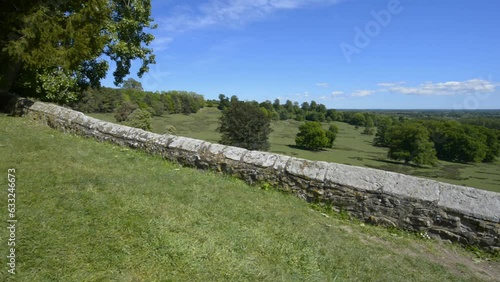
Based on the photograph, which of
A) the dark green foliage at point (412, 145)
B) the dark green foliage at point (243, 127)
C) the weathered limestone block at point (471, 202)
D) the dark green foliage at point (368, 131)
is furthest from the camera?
the dark green foliage at point (368, 131)

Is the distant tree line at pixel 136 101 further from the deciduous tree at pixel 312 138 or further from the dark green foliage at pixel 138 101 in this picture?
the deciduous tree at pixel 312 138

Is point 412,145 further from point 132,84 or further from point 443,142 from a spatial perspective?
point 132,84

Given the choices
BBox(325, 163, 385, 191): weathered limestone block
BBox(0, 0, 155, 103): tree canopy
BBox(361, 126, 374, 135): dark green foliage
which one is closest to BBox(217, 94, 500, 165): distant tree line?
BBox(361, 126, 374, 135): dark green foliage

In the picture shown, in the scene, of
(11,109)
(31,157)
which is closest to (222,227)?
(31,157)

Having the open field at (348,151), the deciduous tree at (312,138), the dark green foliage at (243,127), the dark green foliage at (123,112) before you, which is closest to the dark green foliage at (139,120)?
the open field at (348,151)

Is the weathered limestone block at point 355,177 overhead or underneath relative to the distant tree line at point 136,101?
underneath

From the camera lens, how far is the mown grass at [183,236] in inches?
108

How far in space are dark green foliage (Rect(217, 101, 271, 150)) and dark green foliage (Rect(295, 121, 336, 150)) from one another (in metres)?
22.7

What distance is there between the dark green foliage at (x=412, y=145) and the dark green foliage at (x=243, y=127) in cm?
3244

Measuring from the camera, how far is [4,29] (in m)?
10.2

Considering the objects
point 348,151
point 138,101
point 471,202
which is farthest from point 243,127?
point 471,202

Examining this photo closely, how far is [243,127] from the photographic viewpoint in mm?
47875

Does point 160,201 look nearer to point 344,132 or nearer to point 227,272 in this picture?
point 227,272

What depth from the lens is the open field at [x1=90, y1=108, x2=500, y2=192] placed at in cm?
4475
